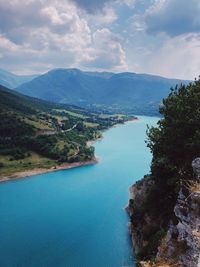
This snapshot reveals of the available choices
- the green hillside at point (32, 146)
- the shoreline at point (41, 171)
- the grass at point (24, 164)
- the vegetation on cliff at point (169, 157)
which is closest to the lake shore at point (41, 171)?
the shoreline at point (41, 171)

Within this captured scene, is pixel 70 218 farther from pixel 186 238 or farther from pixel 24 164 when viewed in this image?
pixel 186 238

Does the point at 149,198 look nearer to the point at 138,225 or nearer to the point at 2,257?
the point at 138,225

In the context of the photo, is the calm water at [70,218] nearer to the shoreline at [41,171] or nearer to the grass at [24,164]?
the shoreline at [41,171]

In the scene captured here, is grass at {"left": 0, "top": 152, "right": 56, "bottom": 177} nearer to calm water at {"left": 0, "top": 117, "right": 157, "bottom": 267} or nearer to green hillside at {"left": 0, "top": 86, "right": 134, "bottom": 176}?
green hillside at {"left": 0, "top": 86, "right": 134, "bottom": 176}

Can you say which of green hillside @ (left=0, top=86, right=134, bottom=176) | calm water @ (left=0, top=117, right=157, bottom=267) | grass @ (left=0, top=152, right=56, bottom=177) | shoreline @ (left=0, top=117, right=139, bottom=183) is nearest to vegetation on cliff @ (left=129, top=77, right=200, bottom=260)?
calm water @ (left=0, top=117, right=157, bottom=267)

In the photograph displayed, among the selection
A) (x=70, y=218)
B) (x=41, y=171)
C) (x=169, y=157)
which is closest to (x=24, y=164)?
(x=41, y=171)
